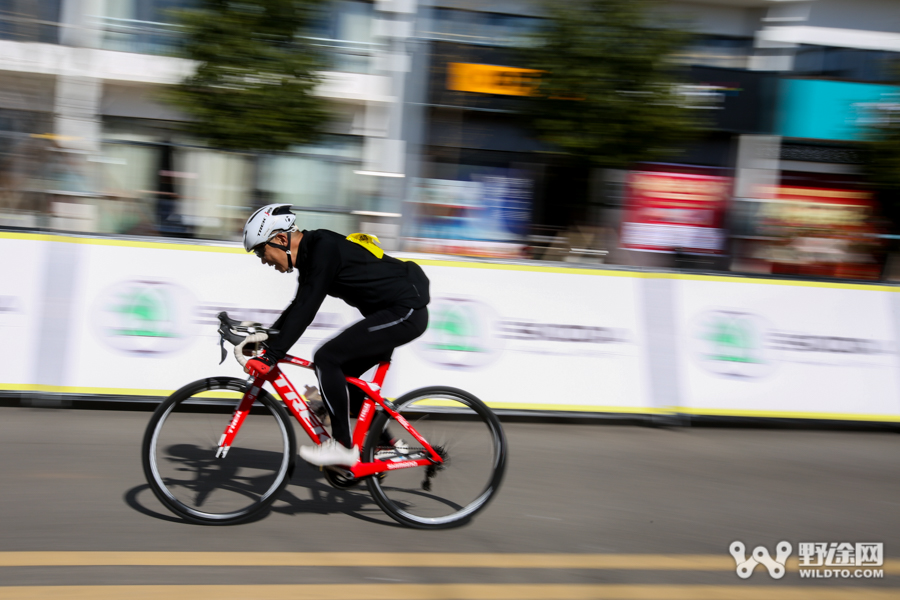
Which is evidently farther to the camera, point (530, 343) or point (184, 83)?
point (184, 83)

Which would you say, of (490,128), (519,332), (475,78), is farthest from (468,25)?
(519,332)

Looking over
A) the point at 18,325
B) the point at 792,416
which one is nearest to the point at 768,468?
the point at 792,416

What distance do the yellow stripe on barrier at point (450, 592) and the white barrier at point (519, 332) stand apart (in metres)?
3.00

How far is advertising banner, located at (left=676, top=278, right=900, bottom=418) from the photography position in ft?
22.6

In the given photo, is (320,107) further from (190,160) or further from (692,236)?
(692,236)

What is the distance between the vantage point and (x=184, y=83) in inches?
432

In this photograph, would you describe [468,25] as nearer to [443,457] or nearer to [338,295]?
[338,295]

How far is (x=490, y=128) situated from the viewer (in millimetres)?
15500

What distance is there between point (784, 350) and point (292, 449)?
5.01 m

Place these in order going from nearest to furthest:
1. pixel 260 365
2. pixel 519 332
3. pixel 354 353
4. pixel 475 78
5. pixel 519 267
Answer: pixel 260 365 < pixel 354 353 < pixel 519 332 < pixel 519 267 < pixel 475 78

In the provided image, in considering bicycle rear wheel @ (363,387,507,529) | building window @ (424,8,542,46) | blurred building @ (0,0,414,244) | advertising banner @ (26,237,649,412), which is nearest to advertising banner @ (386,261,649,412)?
advertising banner @ (26,237,649,412)

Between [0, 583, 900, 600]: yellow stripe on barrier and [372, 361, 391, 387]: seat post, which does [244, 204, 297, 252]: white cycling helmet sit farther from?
[0, 583, 900, 600]: yellow stripe on barrier

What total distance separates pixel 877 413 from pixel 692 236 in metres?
8.77

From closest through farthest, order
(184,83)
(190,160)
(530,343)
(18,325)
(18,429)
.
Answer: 1. (18,429)
2. (18,325)
3. (530,343)
4. (184,83)
5. (190,160)
